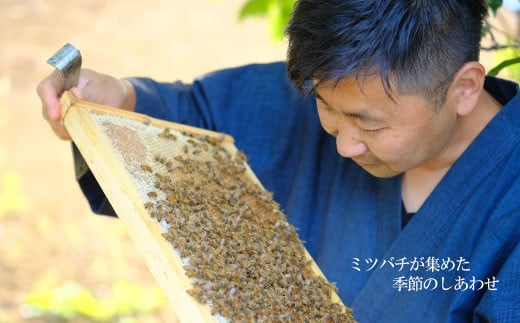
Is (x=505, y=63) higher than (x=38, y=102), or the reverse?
(x=505, y=63)

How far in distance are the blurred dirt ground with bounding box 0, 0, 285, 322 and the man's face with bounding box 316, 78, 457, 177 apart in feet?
4.62

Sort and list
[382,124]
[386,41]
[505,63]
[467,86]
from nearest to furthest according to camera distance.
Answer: [386,41] < [382,124] < [467,86] < [505,63]

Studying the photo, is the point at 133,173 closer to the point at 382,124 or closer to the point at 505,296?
the point at 382,124

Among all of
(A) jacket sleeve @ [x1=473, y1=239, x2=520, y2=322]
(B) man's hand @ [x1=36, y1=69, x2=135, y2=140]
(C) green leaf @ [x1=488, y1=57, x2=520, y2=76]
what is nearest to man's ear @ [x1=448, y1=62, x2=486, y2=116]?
(C) green leaf @ [x1=488, y1=57, x2=520, y2=76]

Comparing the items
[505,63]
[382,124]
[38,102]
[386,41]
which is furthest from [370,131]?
[38,102]

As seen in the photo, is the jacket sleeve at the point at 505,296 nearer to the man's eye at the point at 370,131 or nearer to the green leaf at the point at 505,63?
the man's eye at the point at 370,131

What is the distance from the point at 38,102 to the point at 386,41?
22.2 feet

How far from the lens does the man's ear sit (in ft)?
8.43

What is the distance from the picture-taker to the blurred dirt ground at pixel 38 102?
648 centimetres

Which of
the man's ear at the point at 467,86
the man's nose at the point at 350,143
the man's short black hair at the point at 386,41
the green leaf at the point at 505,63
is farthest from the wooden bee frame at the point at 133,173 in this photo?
the green leaf at the point at 505,63

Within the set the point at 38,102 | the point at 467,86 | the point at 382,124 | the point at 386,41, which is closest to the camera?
the point at 386,41

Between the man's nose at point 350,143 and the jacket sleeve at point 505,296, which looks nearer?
the jacket sleeve at point 505,296

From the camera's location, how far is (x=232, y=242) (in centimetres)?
262

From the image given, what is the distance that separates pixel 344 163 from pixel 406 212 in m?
0.39
